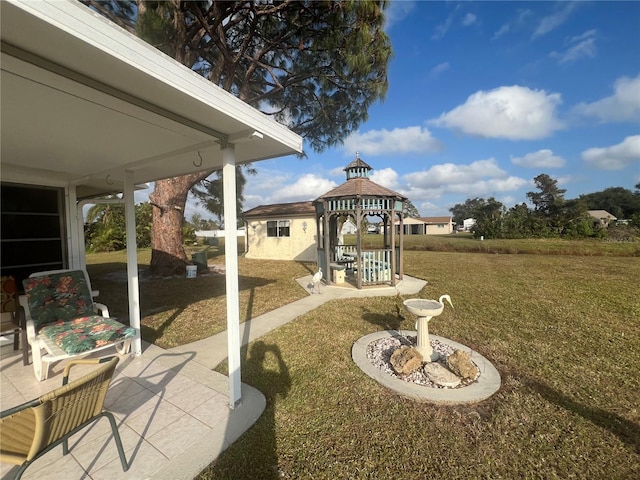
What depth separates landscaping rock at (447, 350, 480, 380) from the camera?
293cm

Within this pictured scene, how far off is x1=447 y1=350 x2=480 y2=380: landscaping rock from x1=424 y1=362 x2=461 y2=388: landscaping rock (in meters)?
0.06

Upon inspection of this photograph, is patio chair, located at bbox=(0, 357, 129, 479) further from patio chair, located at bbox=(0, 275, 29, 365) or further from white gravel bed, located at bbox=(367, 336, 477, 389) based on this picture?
white gravel bed, located at bbox=(367, 336, 477, 389)

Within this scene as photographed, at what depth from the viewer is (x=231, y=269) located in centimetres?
243

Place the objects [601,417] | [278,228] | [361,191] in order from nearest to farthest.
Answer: [601,417]
[361,191]
[278,228]

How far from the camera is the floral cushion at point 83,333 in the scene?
109 inches

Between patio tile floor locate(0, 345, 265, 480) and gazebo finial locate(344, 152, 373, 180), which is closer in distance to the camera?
patio tile floor locate(0, 345, 265, 480)

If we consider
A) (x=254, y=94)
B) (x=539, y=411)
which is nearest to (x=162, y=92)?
(x=539, y=411)

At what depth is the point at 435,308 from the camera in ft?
10.7

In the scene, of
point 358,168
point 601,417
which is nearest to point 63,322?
point 601,417

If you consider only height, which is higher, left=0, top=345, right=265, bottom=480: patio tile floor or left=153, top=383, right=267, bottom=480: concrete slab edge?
left=0, top=345, right=265, bottom=480: patio tile floor

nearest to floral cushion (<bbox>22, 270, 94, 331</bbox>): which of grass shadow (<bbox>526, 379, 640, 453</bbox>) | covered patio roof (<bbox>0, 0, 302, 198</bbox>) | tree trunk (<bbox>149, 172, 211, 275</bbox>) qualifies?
covered patio roof (<bbox>0, 0, 302, 198</bbox>)

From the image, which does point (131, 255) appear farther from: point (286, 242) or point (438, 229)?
point (438, 229)

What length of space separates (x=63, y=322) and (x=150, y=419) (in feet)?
7.13

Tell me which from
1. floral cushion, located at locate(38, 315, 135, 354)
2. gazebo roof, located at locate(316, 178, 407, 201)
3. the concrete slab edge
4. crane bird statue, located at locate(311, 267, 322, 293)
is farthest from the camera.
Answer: gazebo roof, located at locate(316, 178, 407, 201)
